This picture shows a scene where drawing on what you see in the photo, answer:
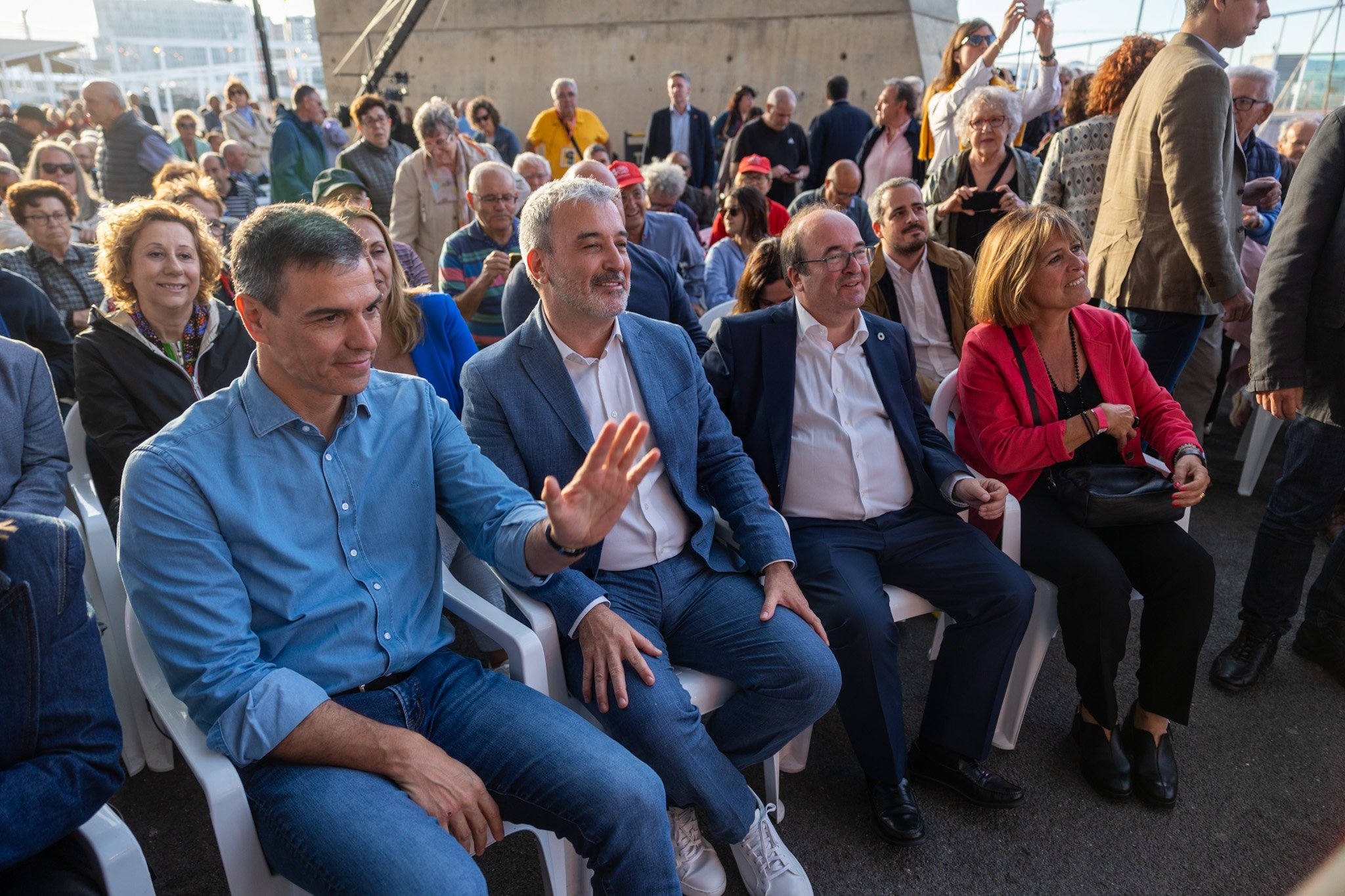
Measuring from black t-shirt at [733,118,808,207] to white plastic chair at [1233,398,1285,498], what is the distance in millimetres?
4255

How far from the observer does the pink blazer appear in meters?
2.31

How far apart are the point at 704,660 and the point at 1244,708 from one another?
71.8 inches

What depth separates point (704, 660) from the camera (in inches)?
75.2

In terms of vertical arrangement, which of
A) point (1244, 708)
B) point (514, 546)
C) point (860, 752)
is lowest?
point (1244, 708)

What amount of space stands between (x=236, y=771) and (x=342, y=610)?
12.2 inches

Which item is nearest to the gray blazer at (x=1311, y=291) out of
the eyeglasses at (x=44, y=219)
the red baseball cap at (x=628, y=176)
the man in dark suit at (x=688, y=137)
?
the red baseball cap at (x=628, y=176)

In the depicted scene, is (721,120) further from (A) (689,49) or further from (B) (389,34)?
(B) (389,34)

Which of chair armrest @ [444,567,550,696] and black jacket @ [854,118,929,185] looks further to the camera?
black jacket @ [854,118,929,185]

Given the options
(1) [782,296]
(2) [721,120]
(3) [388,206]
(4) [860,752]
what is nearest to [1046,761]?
(4) [860,752]

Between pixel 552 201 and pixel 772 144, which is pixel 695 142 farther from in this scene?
pixel 552 201

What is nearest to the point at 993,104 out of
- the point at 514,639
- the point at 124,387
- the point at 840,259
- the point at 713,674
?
the point at 840,259

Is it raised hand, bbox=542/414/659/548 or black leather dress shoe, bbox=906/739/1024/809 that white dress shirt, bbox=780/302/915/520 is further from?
raised hand, bbox=542/414/659/548

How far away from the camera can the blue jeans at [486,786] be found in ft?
4.22

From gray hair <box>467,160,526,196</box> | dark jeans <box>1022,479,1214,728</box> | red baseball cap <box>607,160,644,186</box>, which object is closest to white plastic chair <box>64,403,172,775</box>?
gray hair <box>467,160,526,196</box>
